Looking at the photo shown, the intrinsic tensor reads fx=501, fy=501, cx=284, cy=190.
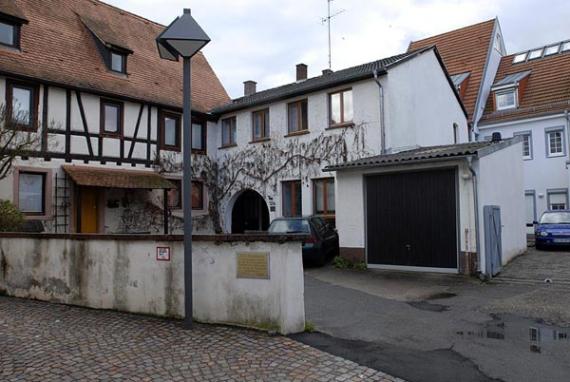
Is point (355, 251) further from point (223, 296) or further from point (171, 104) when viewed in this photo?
point (171, 104)

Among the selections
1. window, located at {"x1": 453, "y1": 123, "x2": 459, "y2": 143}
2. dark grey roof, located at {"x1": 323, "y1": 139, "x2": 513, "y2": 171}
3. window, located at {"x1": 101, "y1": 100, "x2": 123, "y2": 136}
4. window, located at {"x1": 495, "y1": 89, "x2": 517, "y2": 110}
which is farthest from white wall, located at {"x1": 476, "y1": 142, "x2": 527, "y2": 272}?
window, located at {"x1": 495, "y1": 89, "x2": 517, "y2": 110}

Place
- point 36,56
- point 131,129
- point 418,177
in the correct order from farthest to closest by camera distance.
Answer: point 131,129 → point 36,56 → point 418,177

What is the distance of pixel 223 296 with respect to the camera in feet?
23.7

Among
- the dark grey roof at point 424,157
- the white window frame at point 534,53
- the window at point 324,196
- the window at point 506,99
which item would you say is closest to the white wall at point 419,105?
the window at point 324,196

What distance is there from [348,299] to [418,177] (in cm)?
504

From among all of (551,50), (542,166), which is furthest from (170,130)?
(551,50)

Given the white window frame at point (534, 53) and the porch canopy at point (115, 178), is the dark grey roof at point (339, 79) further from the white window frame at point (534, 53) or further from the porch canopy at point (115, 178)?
the white window frame at point (534, 53)

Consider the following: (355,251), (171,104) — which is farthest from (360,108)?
(171,104)

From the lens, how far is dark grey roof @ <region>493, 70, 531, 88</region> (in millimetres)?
28578

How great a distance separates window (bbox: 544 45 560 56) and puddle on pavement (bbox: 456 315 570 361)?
2727 centimetres

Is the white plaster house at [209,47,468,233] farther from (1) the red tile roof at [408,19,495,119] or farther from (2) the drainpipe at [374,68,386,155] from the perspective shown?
(1) the red tile roof at [408,19,495,119]

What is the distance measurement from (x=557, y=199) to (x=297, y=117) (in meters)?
14.7

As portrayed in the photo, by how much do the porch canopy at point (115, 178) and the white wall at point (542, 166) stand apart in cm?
1834

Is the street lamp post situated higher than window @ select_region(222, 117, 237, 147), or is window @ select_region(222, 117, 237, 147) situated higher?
window @ select_region(222, 117, 237, 147)
